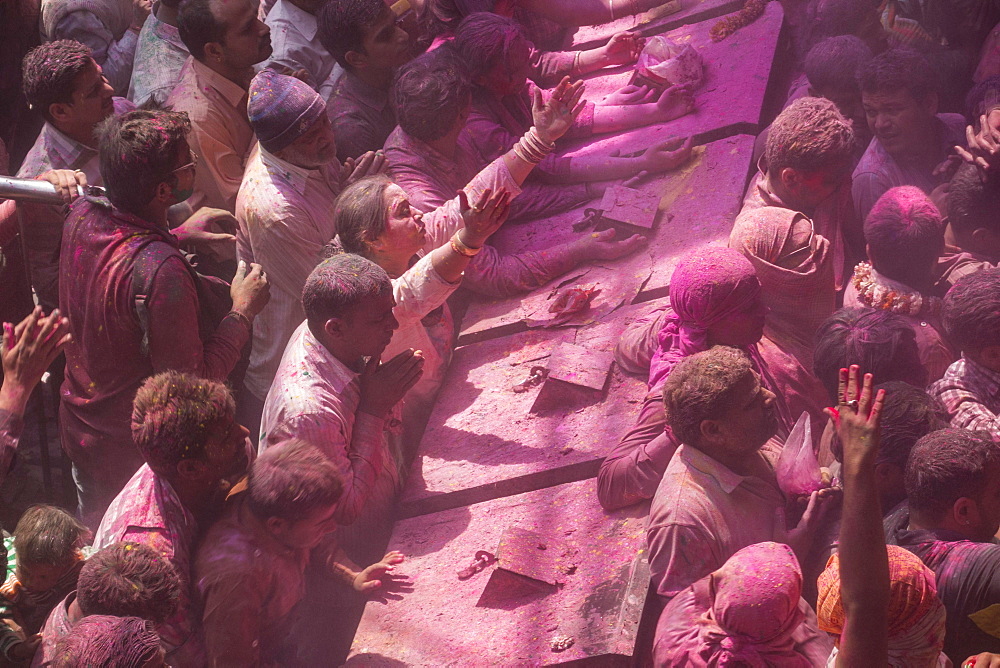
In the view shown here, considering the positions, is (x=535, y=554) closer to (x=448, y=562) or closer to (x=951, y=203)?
(x=448, y=562)

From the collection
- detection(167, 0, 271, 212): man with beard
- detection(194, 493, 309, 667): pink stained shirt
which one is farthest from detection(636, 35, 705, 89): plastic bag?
detection(194, 493, 309, 667): pink stained shirt

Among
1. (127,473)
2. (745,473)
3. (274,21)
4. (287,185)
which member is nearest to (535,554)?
(745,473)

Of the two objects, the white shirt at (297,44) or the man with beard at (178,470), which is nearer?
the man with beard at (178,470)

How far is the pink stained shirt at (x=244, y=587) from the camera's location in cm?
351

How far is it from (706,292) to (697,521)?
0.96 meters

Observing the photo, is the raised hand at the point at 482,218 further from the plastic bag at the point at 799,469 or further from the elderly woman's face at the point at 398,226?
the plastic bag at the point at 799,469

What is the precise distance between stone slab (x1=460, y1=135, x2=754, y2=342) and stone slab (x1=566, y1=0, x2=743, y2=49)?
1623 millimetres

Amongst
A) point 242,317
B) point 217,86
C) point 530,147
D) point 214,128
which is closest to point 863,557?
point 242,317

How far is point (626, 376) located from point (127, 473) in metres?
2.18

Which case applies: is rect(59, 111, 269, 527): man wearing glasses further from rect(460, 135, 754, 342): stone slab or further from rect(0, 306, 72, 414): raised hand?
rect(460, 135, 754, 342): stone slab

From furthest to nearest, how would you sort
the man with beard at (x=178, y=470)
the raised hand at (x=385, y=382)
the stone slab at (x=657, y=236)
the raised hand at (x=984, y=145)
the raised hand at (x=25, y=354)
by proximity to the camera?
the stone slab at (x=657, y=236) < the raised hand at (x=984, y=145) < the raised hand at (x=385, y=382) < the raised hand at (x=25, y=354) < the man with beard at (x=178, y=470)

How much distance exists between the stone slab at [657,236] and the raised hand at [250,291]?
126cm

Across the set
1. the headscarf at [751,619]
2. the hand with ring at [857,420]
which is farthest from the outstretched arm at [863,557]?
the headscarf at [751,619]

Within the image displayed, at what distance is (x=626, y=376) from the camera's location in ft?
15.9
